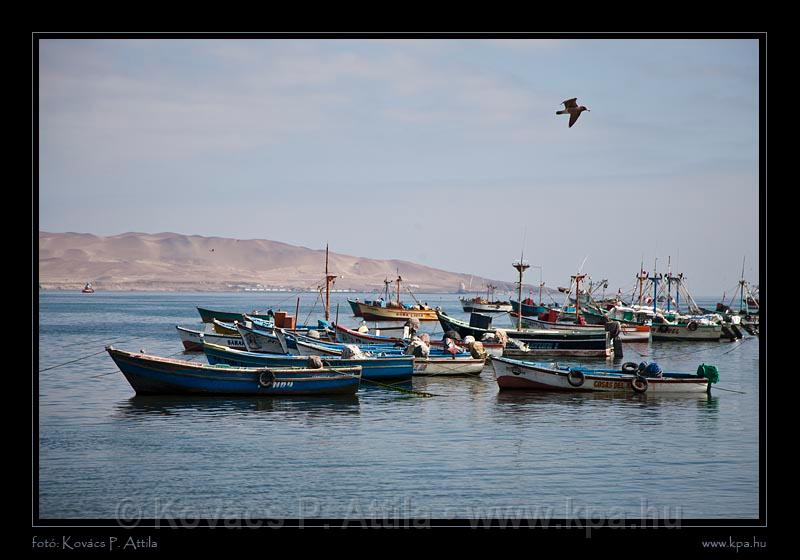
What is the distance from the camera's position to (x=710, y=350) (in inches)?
2404

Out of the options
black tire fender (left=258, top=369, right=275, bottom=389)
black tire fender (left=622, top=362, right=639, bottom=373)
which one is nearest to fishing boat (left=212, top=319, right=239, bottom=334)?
black tire fender (left=258, top=369, right=275, bottom=389)

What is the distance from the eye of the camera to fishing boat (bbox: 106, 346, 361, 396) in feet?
102

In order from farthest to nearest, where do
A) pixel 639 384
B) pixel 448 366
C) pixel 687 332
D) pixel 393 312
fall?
pixel 393 312 < pixel 687 332 < pixel 448 366 < pixel 639 384

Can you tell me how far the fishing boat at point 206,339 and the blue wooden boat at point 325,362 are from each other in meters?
13.9

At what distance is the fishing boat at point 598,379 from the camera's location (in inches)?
1305

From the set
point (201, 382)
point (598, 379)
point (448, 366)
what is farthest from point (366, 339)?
point (201, 382)

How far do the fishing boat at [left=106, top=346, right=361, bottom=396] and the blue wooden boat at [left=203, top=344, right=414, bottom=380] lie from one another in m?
1.60

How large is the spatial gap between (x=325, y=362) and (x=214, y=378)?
14.7 feet

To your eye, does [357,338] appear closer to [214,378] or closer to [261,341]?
[261,341]

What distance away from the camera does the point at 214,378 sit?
31.0m

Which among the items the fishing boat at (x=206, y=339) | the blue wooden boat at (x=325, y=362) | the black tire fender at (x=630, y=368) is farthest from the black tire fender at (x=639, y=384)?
the fishing boat at (x=206, y=339)

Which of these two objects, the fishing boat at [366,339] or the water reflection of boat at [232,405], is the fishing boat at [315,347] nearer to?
the fishing boat at [366,339]

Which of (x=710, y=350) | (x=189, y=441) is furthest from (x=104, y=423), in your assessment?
(x=710, y=350)
